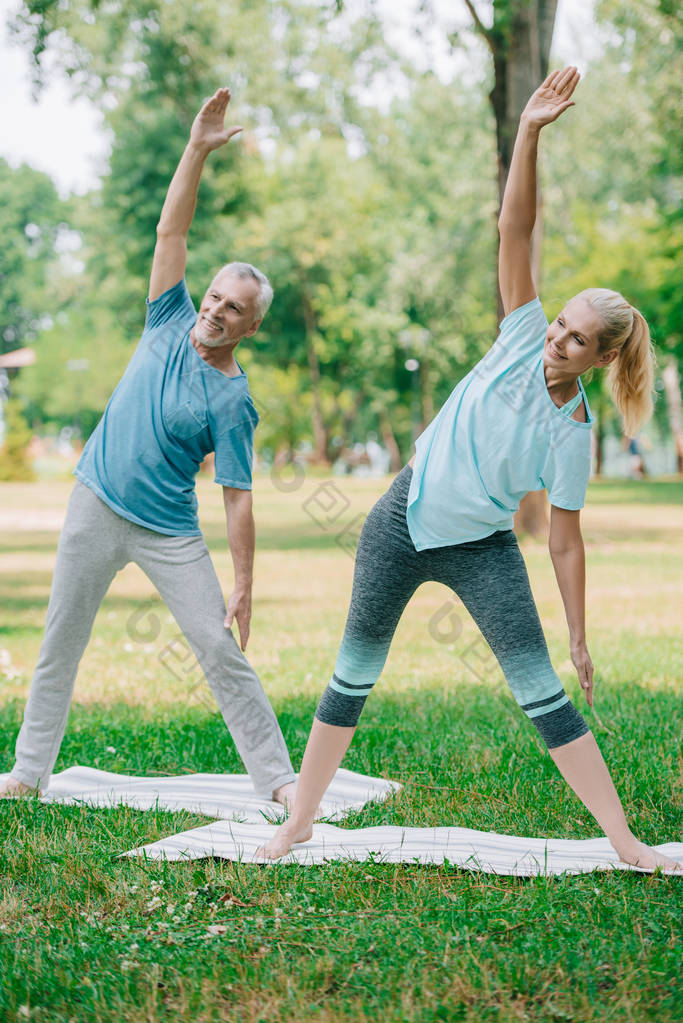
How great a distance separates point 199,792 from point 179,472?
134 cm

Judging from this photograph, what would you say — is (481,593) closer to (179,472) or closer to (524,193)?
(524,193)

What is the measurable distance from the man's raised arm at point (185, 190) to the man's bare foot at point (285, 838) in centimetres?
200

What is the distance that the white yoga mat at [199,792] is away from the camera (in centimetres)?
443

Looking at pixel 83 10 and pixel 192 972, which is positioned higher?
pixel 83 10

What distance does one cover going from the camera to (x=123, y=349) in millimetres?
63000

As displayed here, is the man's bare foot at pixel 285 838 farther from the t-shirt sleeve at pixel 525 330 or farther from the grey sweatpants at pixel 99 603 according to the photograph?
the t-shirt sleeve at pixel 525 330

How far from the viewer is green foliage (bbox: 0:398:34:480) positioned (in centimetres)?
4572

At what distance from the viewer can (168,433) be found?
4254 millimetres

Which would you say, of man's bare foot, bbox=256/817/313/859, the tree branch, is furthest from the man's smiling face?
the tree branch

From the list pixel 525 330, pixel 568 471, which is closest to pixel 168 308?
pixel 525 330

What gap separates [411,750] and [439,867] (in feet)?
5.68

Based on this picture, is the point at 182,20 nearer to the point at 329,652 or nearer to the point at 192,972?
the point at 329,652

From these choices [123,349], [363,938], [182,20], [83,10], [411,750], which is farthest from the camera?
[123,349]

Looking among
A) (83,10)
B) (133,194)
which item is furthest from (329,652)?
(133,194)
